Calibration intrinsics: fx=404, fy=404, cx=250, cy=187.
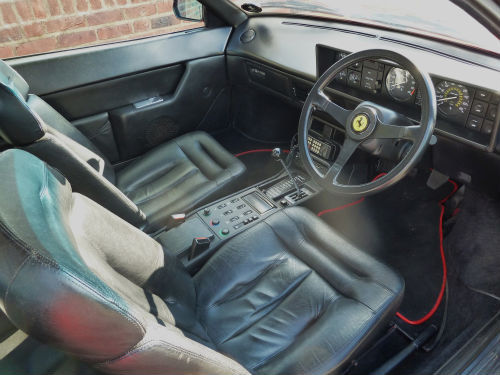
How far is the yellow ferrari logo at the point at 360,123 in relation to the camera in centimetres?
130

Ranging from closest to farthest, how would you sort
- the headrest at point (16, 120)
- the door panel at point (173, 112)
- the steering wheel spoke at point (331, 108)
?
the headrest at point (16, 120), the steering wheel spoke at point (331, 108), the door panel at point (173, 112)

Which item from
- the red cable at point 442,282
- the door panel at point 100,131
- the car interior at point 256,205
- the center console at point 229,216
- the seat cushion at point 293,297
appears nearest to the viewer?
the car interior at point 256,205

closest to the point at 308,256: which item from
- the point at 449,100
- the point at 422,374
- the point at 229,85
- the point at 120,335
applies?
the point at 422,374

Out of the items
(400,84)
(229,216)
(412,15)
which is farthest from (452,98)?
(229,216)

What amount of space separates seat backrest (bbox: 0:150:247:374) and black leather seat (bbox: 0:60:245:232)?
0.44m

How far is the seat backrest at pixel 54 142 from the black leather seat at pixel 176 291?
41 centimetres

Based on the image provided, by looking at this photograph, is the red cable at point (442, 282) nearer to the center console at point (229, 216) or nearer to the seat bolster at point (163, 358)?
the center console at point (229, 216)

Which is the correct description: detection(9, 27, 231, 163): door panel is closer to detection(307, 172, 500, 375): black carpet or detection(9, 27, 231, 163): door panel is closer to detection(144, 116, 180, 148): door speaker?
detection(144, 116, 180, 148): door speaker

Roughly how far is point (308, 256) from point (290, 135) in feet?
4.32

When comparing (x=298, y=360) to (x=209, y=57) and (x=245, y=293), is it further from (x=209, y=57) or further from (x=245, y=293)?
(x=209, y=57)

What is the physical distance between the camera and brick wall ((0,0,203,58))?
7.27ft

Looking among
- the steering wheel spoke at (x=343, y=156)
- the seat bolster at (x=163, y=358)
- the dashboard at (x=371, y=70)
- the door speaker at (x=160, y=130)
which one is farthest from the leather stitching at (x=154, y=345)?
the door speaker at (x=160, y=130)

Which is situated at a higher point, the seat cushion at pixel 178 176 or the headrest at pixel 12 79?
the headrest at pixel 12 79

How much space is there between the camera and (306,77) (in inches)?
74.0
